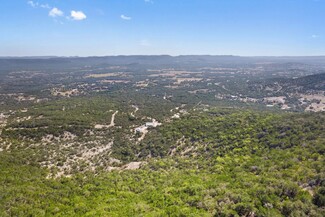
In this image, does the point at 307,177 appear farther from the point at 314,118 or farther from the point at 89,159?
the point at 89,159

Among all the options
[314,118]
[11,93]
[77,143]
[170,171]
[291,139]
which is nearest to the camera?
[170,171]

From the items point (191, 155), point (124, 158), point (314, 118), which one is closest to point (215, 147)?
point (191, 155)

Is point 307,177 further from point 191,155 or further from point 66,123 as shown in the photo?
point 66,123

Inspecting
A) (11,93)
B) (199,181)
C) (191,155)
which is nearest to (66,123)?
(191,155)

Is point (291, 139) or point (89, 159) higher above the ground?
point (291, 139)

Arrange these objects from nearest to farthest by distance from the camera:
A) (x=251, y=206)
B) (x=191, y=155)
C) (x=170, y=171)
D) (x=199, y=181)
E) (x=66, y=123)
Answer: (x=251, y=206) → (x=199, y=181) → (x=170, y=171) → (x=191, y=155) → (x=66, y=123)

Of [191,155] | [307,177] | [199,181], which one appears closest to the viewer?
[307,177]

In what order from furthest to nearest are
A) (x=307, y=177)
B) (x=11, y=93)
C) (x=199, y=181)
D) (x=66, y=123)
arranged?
(x=11, y=93) → (x=66, y=123) → (x=199, y=181) → (x=307, y=177)

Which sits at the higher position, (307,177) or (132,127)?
(307,177)

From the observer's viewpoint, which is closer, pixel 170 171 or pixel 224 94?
pixel 170 171
